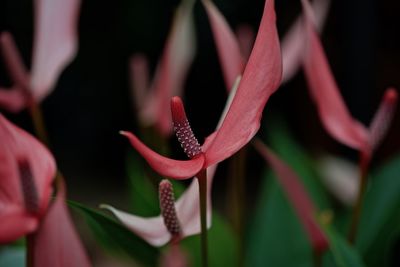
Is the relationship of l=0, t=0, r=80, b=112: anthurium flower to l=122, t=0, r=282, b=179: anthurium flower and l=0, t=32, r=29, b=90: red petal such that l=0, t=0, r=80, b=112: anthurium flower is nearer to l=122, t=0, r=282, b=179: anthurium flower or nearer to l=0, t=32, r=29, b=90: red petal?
l=0, t=32, r=29, b=90: red petal

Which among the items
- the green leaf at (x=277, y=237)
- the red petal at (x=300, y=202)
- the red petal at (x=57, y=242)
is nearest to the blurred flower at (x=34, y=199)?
the red petal at (x=57, y=242)

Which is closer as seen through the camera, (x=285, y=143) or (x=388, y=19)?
(x=285, y=143)

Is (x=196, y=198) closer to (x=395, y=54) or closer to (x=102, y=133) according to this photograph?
(x=395, y=54)

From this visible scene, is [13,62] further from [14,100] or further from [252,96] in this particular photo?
[252,96]

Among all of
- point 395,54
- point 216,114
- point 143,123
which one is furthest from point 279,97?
point 143,123

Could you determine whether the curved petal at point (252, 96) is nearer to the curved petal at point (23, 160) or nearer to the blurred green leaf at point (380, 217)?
the curved petal at point (23, 160)
